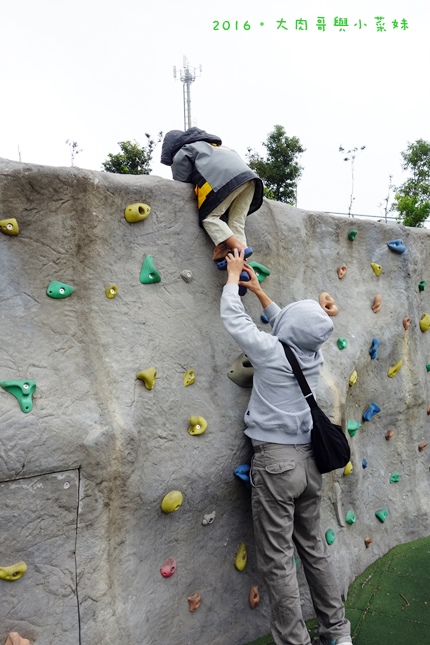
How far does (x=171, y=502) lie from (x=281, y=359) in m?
0.92

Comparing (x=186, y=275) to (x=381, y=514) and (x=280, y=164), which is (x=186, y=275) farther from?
(x=280, y=164)

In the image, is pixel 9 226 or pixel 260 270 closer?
pixel 9 226

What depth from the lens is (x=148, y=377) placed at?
9.70ft

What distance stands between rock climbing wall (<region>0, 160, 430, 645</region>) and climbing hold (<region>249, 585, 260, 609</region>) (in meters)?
0.03

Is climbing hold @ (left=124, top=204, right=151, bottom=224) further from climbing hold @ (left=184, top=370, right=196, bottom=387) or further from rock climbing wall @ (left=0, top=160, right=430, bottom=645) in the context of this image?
climbing hold @ (left=184, top=370, right=196, bottom=387)

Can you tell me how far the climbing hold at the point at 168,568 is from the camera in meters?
2.95

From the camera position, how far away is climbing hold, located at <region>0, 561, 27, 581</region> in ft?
8.22

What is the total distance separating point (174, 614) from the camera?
9.89ft

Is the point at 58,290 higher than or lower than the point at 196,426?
higher

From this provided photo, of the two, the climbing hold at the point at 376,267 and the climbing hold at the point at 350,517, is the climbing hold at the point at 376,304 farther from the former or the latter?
the climbing hold at the point at 350,517

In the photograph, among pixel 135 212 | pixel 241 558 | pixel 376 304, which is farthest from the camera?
pixel 376 304

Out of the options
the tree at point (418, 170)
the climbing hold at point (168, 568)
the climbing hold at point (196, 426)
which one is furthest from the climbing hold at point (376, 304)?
the tree at point (418, 170)

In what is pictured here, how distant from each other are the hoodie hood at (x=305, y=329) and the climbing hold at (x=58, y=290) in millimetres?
1096

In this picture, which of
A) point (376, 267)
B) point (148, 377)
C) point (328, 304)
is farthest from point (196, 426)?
point (376, 267)
